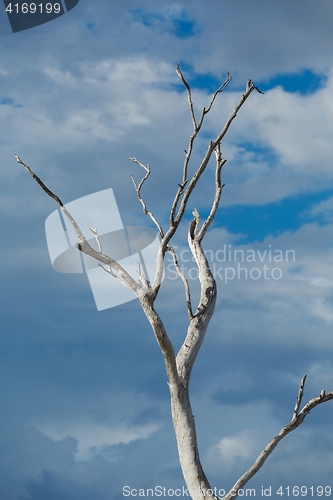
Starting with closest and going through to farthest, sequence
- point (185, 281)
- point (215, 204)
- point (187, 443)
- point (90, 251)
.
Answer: point (187, 443)
point (90, 251)
point (185, 281)
point (215, 204)

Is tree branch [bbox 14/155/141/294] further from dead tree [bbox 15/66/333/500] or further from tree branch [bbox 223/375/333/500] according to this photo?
tree branch [bbox 223/375/333/500]

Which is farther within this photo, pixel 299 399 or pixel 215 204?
pixel 215 204

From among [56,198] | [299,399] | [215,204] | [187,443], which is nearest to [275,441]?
[299,399]

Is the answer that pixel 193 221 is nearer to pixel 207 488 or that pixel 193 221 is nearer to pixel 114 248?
pixel 114 248

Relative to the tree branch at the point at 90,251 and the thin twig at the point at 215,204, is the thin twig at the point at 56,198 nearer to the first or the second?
the tree branch at the point at 90,251

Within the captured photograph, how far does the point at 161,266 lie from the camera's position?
576cm

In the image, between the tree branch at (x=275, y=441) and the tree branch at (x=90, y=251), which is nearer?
the tree branch at (x=275, y=441)

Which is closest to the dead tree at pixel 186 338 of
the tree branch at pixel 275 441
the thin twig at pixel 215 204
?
the tree branch at pixel 275 441

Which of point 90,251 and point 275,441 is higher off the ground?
point 90,251

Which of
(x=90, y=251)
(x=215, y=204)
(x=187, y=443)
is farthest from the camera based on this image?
(x=215, y=204)

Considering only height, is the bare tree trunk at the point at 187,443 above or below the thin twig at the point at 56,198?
below

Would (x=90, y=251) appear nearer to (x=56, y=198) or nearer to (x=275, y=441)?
(x=56, y=198)

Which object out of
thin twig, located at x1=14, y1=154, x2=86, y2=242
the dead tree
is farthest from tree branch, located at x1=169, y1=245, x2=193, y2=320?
thin twig, located at x1=14, y1=154, x2=86, y2=242

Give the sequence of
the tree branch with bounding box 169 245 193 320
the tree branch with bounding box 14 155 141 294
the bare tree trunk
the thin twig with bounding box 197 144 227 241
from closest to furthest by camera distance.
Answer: the bare tree trunk < the tree branch with bounding box 14 155 141 294 < the tree branch with bounding box 169 245 193 320 < the thin twig with bounding box 197 144 227 241
